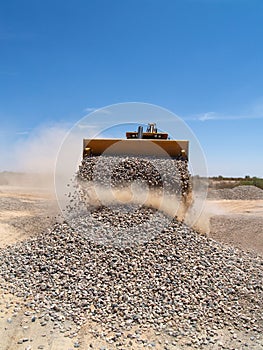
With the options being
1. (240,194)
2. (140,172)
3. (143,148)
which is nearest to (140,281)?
(140,172)

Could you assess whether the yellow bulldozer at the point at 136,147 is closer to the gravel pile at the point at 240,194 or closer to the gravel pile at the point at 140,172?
the gravel pile at the point at 140,172

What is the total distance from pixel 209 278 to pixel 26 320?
2.51 metres

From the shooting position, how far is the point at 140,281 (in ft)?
16.3

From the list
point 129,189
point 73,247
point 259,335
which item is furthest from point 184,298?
point 129,189

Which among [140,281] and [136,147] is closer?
[140,281]

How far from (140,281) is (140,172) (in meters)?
2.70

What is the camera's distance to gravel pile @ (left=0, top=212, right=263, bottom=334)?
446 centimetres

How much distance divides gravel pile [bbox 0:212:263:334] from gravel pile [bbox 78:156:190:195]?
1082 millimetres

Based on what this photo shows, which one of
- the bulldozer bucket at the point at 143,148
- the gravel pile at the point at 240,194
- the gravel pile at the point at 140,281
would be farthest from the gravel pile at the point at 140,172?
the gravel pile at the point at 240,194

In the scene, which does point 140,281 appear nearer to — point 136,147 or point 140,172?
point 140,172

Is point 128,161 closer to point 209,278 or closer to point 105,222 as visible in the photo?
point 105,222

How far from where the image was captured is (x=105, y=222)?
20.9 feet

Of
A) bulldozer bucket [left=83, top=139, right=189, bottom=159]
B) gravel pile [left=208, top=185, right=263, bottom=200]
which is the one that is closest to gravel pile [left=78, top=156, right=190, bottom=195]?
bulldozer bucket [left=83, top=139, right=189, bottom=159]

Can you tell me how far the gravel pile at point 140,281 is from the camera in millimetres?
4457
